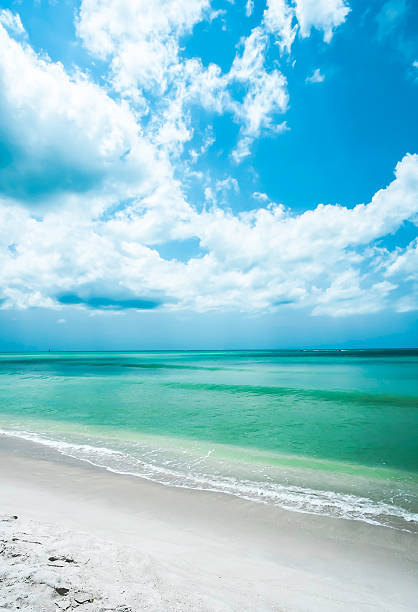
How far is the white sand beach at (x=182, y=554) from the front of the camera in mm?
3223

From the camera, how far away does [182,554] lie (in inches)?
177

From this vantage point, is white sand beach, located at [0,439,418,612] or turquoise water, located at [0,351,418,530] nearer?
white sand beach, located at [0,439,418,612]

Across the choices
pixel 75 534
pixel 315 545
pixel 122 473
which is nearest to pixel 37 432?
pixel 122 473

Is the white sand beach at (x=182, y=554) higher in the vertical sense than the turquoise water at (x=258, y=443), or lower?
higher

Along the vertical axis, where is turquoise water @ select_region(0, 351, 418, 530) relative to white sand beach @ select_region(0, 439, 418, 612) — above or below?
below

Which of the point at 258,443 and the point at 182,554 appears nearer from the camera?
the point at 182,554

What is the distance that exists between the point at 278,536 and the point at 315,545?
2.14ft

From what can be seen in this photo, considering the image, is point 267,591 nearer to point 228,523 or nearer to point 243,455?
point 228,523

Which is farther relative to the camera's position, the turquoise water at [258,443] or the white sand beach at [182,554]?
the turquoise water at [258,443]

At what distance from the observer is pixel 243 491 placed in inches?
286

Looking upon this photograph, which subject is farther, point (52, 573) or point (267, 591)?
point (267, 591)

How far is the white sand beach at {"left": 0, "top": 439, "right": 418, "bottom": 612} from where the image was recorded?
3.22m

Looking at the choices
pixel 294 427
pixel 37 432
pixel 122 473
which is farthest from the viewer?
pixel 294 427

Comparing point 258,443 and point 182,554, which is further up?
point 182,554
